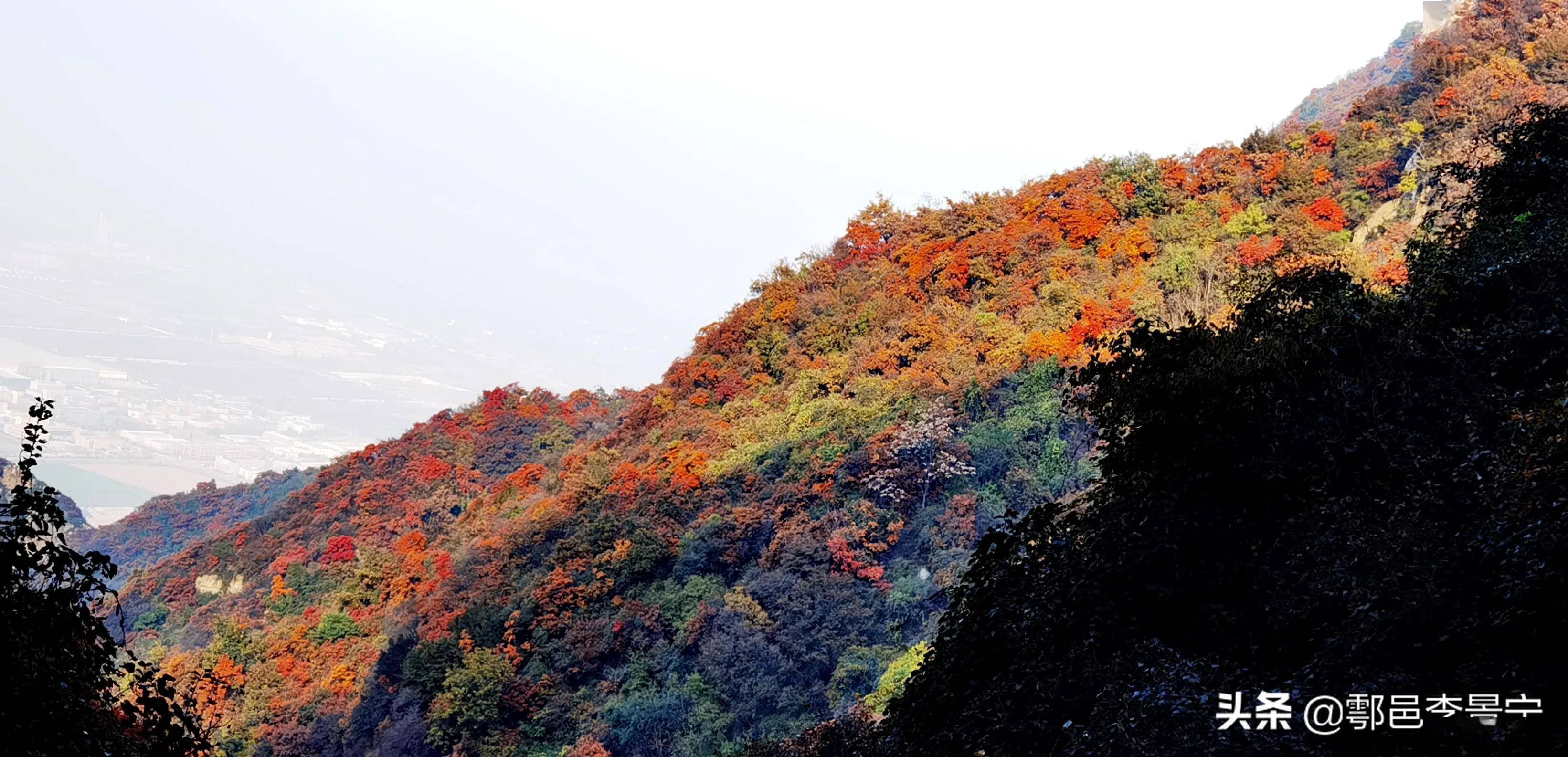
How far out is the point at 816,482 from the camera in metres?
31.1

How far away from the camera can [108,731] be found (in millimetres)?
8172

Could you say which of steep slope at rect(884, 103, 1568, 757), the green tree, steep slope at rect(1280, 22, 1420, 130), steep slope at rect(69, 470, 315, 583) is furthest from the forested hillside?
steep slope at rect(1280, 22, 1420, 130)

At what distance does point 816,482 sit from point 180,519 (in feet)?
223

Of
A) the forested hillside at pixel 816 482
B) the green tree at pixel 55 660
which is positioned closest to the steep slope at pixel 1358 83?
the forested hillside at pixel 816 482

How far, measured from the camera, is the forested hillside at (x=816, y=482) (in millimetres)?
26594

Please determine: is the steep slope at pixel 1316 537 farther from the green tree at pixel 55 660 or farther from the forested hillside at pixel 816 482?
the green tree at pixel 55 660

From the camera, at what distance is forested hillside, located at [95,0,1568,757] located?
87.2ft

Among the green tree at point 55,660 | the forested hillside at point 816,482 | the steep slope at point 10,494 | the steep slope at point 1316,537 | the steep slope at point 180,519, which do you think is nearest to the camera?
the green tree at point 55,660

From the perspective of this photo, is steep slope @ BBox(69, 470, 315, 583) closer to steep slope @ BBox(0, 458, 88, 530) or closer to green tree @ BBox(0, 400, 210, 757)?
steep slope @ BBox(0, 458, 88, 530)

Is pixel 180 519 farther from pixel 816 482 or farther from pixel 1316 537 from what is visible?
pixel 1316 537

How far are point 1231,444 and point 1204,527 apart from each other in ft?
2.62

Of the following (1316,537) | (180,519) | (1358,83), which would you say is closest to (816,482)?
(1316,537)

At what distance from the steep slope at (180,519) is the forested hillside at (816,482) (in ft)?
111

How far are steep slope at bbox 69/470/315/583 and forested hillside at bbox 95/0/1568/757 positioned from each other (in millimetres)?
33755
